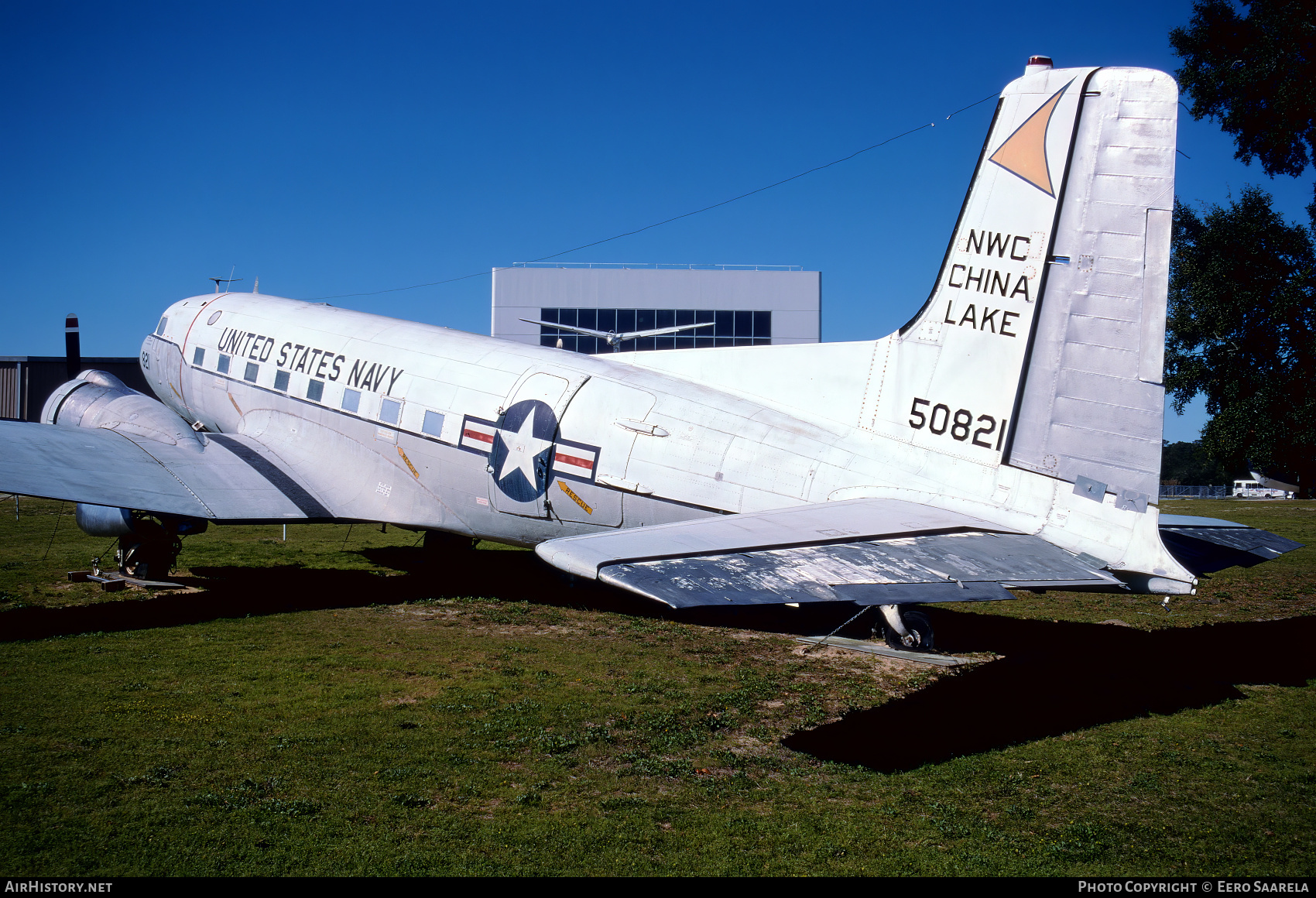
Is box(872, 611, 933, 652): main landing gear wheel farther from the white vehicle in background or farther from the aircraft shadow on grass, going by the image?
the white vehicle in background

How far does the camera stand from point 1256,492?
329ft

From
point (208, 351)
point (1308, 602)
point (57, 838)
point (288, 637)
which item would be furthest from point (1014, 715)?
point (208, 351)

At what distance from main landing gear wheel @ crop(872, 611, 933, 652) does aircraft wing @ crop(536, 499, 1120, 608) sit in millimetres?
1318

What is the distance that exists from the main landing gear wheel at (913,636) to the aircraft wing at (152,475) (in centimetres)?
956

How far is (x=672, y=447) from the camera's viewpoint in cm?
1162

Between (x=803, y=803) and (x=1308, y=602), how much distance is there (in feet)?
45.9

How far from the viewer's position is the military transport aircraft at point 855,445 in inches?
292

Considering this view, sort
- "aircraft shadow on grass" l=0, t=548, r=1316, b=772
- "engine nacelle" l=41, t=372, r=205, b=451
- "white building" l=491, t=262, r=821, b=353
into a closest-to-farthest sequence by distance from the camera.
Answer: "aircraft shadow on grass" l=0, t=548, r=1316, b=772, "engine nacelle" l=41, t=372, r=205, b=451, "white building" l=491, t=262, r=821, b=353

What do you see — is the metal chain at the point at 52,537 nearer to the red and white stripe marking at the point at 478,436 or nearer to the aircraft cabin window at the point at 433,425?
the aircraft cabin window at the point at 433,425

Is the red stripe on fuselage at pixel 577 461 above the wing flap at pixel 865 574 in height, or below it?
above

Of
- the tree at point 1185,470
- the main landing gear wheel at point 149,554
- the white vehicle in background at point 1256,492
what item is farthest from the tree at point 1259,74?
the tree at point 1185,470

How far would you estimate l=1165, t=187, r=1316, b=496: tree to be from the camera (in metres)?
36.2

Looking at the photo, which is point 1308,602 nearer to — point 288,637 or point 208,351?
point 288,637

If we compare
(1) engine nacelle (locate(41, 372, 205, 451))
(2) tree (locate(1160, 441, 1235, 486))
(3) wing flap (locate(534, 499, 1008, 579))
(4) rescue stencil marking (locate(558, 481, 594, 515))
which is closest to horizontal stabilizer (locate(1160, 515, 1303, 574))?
(3) wing flap (locate(534, 499, 1008, 579))
